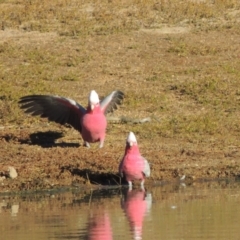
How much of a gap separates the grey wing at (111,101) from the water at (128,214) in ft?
8.01

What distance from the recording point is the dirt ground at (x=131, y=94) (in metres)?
14.9

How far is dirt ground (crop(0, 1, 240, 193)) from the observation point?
14859mm

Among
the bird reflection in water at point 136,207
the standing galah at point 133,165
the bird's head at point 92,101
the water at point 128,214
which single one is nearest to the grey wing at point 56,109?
the bird's head at point 92,101

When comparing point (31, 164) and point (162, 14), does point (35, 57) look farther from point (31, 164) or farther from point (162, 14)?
point (31, 164)

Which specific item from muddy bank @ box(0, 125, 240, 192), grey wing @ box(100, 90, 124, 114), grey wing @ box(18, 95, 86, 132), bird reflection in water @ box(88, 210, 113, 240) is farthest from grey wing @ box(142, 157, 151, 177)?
grey wing @ box(100, 90, 124, 114)

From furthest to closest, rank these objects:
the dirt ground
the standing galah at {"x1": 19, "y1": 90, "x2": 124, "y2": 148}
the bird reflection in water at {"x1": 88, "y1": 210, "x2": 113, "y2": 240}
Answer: the standing galah at {"x1": 19, "y1": 90, "x2": 124, "y2": 148} < the dirt ground < the bird reflection in water at {"x1": 88, "y1": 210, "x2": 113, "y2": 240}

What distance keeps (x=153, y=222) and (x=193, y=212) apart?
74 centimetres

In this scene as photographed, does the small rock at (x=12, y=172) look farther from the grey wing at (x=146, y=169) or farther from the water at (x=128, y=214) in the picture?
the grey wing at (x=146, y=169)

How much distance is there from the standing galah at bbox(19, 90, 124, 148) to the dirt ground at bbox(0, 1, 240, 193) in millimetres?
254

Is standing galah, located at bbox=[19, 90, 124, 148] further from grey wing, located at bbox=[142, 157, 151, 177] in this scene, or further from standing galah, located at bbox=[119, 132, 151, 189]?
grey wing, located at bbox=[142, 157, 151, 177]

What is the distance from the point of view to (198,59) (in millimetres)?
22109

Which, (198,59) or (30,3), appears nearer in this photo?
(198,59)

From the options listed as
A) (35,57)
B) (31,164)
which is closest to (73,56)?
(35,57)

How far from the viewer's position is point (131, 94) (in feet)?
64.2
